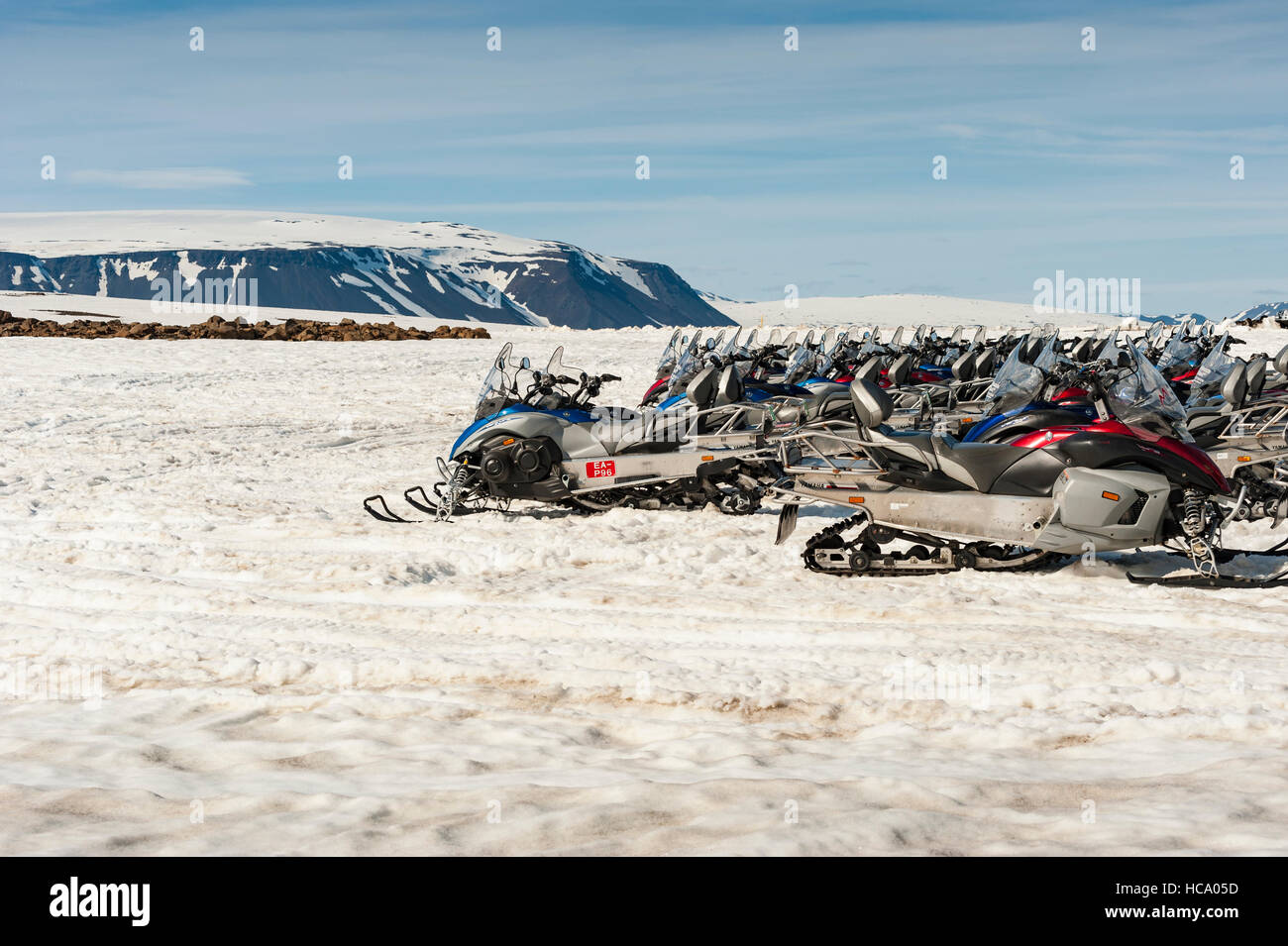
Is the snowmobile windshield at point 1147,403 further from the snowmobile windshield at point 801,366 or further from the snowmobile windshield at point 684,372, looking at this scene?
the snowmobile windshield at point 801,366

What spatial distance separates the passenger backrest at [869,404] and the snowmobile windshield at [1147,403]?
1.25m

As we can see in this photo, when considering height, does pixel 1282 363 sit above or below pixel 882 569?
above

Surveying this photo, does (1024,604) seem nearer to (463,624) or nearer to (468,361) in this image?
(463,624)

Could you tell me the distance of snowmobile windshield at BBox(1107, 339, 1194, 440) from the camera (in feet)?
20.7

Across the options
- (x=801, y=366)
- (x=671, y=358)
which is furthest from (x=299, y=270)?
(x=801, y=366)

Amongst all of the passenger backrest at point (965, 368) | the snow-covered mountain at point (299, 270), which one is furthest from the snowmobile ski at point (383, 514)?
the snow-covered mountain at point (299, 270)

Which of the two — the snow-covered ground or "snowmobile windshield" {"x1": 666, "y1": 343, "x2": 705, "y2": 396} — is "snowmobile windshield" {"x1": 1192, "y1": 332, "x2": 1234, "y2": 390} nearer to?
"snowmobile windshield" {"x1": 666, "y1": 343, "x2": 705, "y2": 396}

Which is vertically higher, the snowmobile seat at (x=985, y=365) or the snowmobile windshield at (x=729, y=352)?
the snowmobile windshield at (x=729, y=352)

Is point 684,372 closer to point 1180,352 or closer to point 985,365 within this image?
point 985,365

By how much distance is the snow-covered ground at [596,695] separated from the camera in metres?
3.41

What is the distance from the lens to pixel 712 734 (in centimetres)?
422

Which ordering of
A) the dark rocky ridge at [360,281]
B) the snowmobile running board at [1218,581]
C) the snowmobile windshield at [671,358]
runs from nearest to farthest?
the snowmobile running board at [1218,581] → the snowmobile windshield at [671,358] → the dark rocky ridge at [360,281]

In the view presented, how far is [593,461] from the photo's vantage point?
8680mm

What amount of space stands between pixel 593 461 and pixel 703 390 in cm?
114
